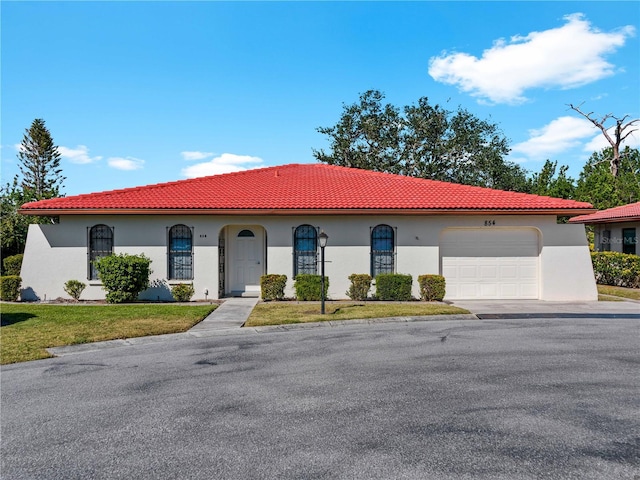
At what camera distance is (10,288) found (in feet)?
50.2

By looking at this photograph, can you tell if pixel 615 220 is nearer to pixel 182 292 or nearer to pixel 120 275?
pixel 182 292

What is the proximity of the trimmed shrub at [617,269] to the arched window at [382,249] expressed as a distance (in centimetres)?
1107

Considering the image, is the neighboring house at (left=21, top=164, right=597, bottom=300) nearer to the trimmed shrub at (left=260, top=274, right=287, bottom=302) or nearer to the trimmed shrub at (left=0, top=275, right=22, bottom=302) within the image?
the trimmed shrub at (left=0, top=275, right=22, bottom=302)

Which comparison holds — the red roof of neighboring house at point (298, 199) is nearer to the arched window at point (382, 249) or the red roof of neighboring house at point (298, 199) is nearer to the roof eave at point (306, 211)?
the roof eave at point (306, 211)

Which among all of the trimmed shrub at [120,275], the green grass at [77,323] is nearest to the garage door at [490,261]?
the green grass at [77,323]

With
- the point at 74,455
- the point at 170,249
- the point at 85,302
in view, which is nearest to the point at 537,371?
the point at 74,455

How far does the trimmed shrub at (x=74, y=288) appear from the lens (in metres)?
15.4

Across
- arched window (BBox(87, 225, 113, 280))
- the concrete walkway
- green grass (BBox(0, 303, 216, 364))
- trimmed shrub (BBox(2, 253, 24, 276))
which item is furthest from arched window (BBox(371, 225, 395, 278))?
trimmed shrub (BBox(2, 253, 24, 276))

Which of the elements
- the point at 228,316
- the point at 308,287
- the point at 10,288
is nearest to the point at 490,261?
the point at 308,287

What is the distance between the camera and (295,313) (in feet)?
40.5

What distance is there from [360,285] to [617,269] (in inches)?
488

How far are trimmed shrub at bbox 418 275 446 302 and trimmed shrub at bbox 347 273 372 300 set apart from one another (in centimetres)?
187

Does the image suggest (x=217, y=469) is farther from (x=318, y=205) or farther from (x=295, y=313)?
(x=318, y=205)

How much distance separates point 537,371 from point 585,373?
66 cm
